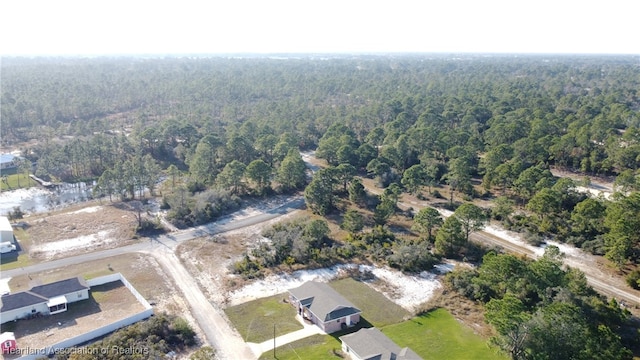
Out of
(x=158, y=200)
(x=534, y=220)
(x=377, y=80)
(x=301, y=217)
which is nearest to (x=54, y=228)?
(x=158, y=200)

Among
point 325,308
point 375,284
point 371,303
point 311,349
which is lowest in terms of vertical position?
point 375,284

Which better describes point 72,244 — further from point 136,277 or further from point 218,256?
point 218,256

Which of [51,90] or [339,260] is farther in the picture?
[51,90]

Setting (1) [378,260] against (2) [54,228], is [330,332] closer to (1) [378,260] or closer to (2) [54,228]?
(1) [378,260]

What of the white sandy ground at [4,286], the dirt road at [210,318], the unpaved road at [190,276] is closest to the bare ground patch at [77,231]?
the unpaved road at [190,276]

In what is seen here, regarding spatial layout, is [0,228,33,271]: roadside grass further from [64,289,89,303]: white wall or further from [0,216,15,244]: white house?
[64,289,89,303]: white wall

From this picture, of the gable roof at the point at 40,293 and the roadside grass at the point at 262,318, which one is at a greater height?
the gable roof at the point at 40,293

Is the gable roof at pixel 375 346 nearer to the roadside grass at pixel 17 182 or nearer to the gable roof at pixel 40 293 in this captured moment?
the gable roof at pixel 40 293

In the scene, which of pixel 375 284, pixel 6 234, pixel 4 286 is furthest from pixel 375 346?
pixel 6 234
